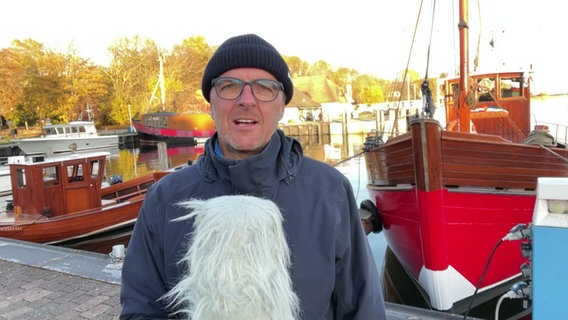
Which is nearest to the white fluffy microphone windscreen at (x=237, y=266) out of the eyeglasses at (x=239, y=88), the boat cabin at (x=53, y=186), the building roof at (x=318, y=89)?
the eyeglasses at (x=239, y=88)

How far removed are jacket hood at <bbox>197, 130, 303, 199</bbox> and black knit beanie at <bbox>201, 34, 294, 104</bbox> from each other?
25cm

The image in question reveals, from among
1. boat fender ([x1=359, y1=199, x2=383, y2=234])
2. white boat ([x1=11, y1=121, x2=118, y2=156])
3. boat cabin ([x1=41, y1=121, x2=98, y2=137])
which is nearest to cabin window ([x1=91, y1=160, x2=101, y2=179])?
boat fender ([x1=359, y1=199, x2=383, y2=234])

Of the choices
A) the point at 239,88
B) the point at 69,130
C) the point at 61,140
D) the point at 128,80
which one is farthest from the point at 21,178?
the point at 128,80

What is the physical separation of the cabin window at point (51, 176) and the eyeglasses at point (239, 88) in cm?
916

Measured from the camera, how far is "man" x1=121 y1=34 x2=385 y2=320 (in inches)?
53.2

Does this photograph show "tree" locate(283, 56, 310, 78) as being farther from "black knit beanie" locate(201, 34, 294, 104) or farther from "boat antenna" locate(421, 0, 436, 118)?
"black knit beanie" locate(201, 34, 294, 104)

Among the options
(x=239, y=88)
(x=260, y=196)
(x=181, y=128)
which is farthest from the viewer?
(x=181, y=128)

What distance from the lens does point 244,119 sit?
4.71ft

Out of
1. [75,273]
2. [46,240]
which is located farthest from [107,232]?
[75,273]

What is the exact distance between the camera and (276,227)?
1157mm

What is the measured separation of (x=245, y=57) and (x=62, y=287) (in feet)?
15.0

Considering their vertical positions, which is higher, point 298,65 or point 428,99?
point 298,65

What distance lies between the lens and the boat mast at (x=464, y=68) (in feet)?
25.4

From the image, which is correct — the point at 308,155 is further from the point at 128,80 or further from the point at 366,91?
the point at 366,91
